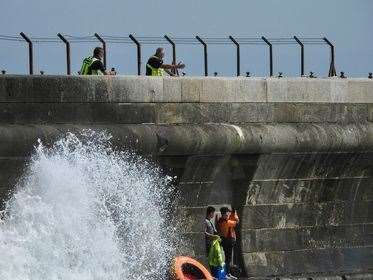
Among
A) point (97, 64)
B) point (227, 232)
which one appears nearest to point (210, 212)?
point (227, 232)

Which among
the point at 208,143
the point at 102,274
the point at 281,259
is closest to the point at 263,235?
the point at 281,259

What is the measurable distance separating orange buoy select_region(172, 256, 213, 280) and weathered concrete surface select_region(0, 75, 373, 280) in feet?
4.53

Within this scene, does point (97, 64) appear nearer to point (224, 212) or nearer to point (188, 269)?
point (224, 212)

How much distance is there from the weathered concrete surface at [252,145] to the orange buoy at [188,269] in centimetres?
138

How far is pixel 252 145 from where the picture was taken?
100 feet

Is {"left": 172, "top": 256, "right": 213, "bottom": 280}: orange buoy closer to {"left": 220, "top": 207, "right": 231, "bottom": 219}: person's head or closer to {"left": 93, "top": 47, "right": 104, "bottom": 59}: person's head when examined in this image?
{"left": 220, "top": 207, "right": 231, "bottom": 219}: person's head

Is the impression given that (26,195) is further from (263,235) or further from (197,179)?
(263,235)

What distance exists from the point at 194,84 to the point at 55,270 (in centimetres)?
520

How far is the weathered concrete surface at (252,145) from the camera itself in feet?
91.7

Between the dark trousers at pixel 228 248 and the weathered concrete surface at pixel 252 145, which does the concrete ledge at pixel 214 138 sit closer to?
the weathered concrete surface at pixel 252 145

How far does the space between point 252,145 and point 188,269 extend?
3057 millimetres

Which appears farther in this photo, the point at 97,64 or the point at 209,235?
the point at 209,235

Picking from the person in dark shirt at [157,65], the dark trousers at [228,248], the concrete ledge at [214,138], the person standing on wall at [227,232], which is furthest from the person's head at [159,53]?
the dark trousers at [228,248]

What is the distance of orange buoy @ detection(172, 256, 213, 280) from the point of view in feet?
92.5
